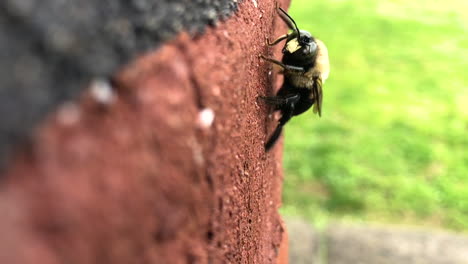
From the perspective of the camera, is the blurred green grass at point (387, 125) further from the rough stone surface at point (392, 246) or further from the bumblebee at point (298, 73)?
the bumblebee at point (298, 73)

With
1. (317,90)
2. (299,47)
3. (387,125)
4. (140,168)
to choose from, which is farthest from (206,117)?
(387,125)

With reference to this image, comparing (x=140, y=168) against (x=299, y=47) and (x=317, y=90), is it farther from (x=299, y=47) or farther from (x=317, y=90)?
(x=317, y=90)

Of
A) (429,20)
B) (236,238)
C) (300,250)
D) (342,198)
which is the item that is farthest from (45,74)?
(429,20)

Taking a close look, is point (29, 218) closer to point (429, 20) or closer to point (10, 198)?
point (10, 198)

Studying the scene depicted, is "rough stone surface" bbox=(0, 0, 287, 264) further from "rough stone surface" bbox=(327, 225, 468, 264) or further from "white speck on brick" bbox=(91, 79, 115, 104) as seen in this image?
"rough stone surface" bbox=(327, 225, 468, 264)

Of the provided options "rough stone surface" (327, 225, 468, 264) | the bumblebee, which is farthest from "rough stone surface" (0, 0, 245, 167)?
"rough stone surface" (327, 225, 468, 264)

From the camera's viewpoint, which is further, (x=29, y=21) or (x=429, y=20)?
(x=429, y=20)
